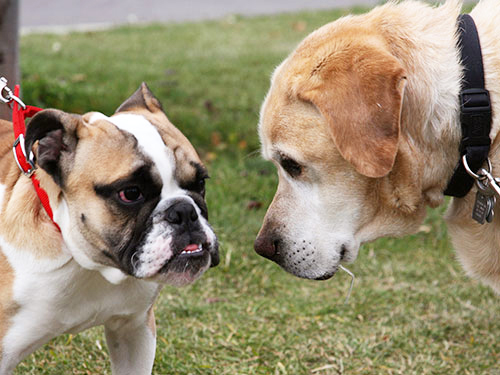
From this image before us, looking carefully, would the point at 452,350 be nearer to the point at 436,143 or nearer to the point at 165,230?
the point at 436,143

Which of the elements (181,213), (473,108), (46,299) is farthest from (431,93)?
(46,299)

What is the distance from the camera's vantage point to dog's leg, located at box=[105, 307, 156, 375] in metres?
3.20

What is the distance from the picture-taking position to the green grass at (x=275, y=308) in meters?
3.85

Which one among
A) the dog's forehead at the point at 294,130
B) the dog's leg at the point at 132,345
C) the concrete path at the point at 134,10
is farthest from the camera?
the concrete path at the point at 134,10

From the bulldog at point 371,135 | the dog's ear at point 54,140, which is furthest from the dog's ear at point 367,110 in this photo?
the dog's ear at point 54,140

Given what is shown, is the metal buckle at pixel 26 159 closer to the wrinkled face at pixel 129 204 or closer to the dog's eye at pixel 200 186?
the wrinkled face at pixel 129 204

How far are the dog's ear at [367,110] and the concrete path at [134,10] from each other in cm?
917

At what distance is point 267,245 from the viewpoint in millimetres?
3246

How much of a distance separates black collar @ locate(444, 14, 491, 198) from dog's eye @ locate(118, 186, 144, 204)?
1263 millimetres

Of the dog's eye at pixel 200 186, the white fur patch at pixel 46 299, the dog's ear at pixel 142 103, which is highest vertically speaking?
the dog's ear at pixel 142 103

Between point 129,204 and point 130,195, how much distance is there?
3 cm

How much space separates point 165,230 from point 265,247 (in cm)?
65

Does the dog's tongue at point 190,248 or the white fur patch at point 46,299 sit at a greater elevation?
the dog's tongue at point 190,248

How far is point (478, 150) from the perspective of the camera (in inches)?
110
